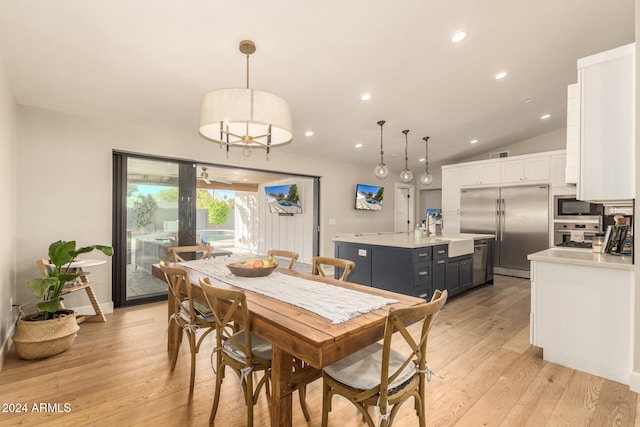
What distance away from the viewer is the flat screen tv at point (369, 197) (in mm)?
6359

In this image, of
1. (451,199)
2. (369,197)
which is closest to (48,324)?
(369,197)

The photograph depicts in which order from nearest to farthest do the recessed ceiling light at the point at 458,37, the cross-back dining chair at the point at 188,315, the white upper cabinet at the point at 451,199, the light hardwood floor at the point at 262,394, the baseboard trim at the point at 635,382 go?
the light hardwood floor at the point at 262,394
the cross-back dining chair at the point at 188,315
the baseboard trim at the point at 635,382
the recessed ceiling light at the point at 458,37
the white upper cabinet at the point at 451,199

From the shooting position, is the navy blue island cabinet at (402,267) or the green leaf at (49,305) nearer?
the green leaf at (49,305)

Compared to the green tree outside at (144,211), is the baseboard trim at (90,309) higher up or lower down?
lower down

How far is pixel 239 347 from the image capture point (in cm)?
151

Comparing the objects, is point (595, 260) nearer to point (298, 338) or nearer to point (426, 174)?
point (298, 338)

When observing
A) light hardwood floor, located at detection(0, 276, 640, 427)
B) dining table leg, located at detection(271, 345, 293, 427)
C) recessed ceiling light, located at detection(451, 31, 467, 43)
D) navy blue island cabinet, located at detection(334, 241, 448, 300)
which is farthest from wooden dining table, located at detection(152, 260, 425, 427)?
recessed ceiling light, located at detection(451, 31, 467, 43)

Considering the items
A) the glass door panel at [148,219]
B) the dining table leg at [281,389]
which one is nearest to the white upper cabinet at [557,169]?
the dining table leg at [281,389]

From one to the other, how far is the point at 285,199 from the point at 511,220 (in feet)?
15.4

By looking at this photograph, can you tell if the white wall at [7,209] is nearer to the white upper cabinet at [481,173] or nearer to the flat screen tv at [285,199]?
the flat screen tv at [285,199]

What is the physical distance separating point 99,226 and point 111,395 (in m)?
2.15

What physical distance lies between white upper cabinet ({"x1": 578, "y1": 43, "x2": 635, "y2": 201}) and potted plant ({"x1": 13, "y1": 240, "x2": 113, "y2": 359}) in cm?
429

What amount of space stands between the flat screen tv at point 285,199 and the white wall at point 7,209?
4619mm

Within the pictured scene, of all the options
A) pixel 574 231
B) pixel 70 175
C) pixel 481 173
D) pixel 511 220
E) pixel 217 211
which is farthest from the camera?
pixel 217 211
